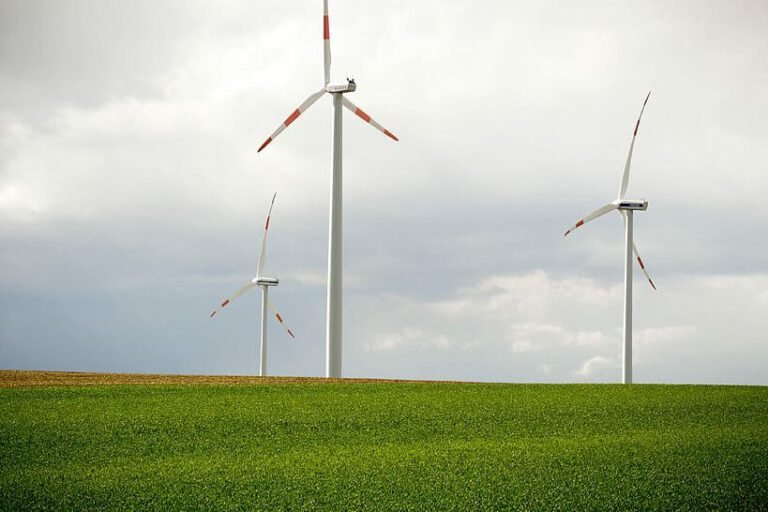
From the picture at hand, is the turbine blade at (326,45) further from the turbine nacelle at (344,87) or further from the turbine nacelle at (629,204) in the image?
the turbine nacelle at (629,204)

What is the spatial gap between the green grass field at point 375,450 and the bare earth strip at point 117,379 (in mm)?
2734

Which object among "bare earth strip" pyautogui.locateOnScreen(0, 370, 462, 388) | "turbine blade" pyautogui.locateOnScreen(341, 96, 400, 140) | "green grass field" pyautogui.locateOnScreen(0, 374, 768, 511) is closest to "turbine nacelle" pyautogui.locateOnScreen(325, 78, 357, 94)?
"turbine blade" pyautogui.locateOnScreen(341, 96, 400, 140)

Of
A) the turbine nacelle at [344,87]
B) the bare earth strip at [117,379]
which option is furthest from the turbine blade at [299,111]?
the bare earth strip at [117,379]

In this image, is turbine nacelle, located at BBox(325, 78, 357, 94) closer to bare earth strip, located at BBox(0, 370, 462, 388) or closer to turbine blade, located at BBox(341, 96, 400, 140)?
turbine blade, located at BBox(341, 96, 400, 140)

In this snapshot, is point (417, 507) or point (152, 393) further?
point (152, 393)

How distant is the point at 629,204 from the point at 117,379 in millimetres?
31247

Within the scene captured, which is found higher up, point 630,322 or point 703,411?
point 630,322

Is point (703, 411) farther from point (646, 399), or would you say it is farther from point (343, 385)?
point (343, 385)

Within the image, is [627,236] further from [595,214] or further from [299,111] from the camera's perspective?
[299,111]

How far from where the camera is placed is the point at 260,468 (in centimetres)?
1641

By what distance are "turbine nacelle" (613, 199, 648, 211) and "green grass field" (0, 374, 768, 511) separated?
21.8m

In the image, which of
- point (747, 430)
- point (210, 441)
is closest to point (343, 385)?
point (210, 441)

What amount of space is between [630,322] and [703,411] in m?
20.2

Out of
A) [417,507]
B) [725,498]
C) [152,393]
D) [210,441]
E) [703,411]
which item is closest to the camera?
[417,507]
